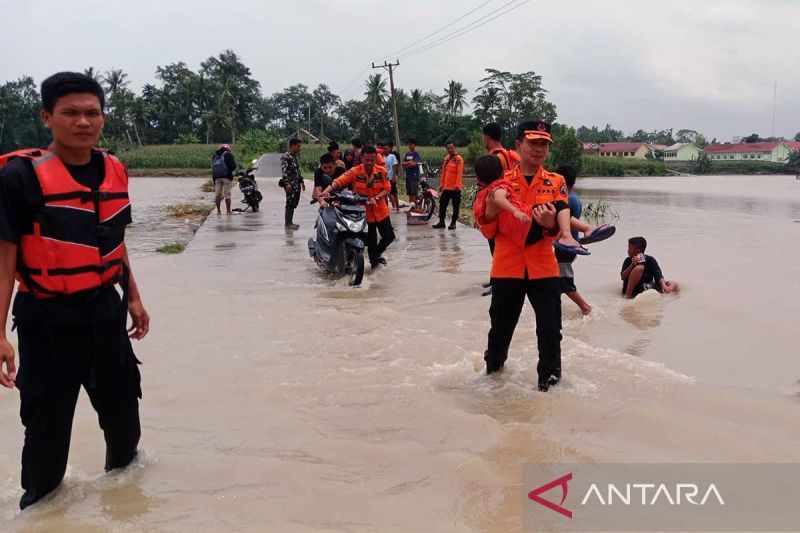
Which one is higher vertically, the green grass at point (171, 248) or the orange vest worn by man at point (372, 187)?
the orange vest worn by man at point (372, 187)

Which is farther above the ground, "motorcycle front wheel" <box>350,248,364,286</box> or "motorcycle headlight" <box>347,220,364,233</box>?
"motorcycle headlight" <box>347,220,364,233</box>

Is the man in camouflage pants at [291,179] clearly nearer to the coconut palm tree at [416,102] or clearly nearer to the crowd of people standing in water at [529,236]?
the crowd of people standing in water at [529,236]

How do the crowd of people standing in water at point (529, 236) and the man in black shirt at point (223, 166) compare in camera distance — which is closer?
the crowd of people standing in water at point (529, 236)

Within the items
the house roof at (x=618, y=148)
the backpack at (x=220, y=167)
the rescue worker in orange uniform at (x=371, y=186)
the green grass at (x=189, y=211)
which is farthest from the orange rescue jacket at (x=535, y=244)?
the house roof at (x=618, y=148)

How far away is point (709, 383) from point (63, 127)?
4125mm

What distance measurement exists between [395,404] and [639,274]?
396 cm

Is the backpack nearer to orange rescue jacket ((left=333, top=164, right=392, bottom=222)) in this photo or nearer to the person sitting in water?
orange rescue jacket ((left=333, top=164, right=392, bottom=222))

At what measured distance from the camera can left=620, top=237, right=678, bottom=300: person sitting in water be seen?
7289mm

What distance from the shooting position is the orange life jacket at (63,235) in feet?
8.84

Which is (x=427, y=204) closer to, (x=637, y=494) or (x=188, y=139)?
(x=637, y=494)

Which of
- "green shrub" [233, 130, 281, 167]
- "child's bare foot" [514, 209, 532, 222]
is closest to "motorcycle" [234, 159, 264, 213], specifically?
"child's bare foot" [514, 209, 532, 222]

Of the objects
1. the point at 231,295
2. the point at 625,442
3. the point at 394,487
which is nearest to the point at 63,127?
the point at 394,487

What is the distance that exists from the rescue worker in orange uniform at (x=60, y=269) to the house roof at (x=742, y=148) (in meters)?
118

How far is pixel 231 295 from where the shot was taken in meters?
7.53
